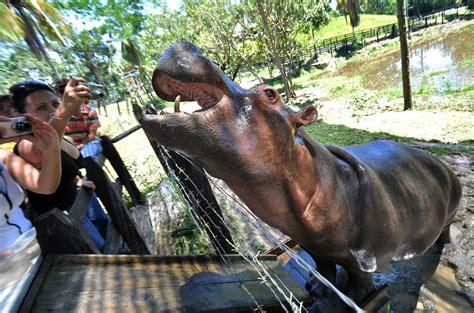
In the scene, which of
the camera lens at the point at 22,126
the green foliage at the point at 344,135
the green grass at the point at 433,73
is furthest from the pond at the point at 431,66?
the camera lens at the point at 22,126

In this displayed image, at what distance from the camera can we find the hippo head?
1108 millimetres

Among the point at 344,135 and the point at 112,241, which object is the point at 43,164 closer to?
the point at 112,241

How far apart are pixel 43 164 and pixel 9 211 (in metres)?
0.33

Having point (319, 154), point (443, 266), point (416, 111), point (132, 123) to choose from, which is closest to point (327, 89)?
point (416, 111)

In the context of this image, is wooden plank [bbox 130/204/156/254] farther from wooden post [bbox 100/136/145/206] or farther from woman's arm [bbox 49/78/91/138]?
woman's arm [bbox 49/78/91/138]

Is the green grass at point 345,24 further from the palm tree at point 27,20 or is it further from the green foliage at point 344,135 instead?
the palm tree at point 27,20

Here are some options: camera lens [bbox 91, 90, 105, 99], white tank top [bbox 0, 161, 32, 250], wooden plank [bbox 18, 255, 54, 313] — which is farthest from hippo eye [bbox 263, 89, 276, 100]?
white tank top [bbox 0, 161, 32, 250]

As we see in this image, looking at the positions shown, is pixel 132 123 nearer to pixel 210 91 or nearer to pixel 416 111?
pixel 416 111

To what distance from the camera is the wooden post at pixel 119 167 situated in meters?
3.56

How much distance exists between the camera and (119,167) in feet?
12.5

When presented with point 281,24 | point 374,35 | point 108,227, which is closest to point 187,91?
point 108,227

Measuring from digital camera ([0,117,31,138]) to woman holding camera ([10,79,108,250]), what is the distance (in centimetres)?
27

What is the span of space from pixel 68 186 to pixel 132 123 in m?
17.3

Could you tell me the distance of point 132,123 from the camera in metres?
18.3
